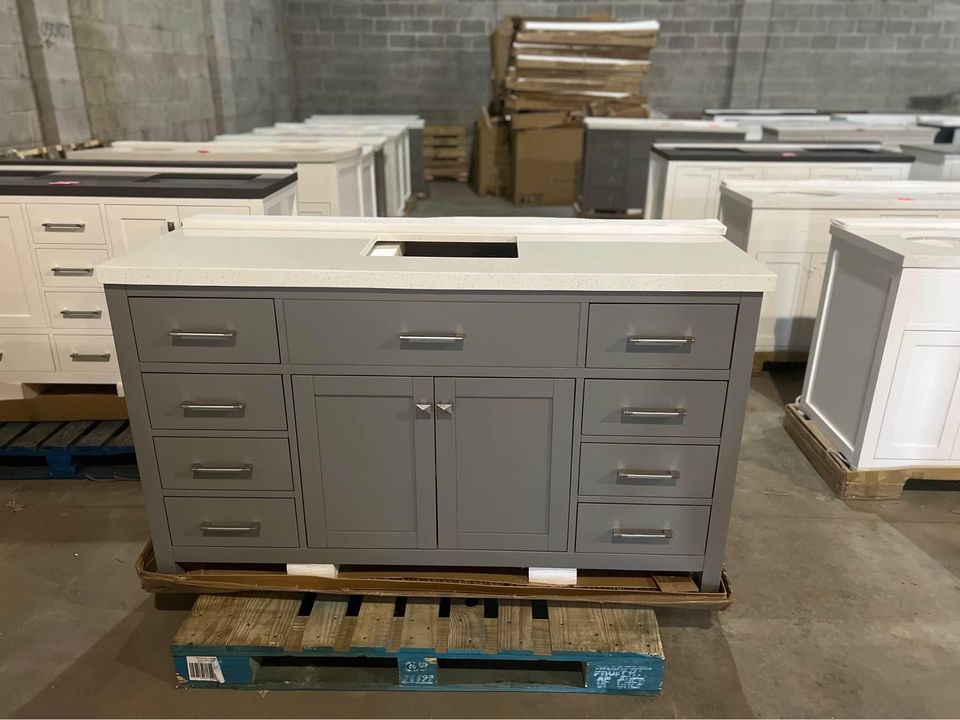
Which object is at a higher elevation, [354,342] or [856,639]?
[354,342]

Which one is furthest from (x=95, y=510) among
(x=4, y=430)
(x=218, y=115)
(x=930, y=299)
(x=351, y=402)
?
(x=218, y=115)

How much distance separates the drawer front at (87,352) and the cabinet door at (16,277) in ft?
0.42

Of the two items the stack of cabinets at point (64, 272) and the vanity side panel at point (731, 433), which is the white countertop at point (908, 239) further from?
the stack of cabinets at point (64, 272)

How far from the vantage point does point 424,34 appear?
9.91 m

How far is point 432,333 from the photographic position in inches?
75.2

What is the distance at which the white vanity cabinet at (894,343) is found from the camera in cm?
259

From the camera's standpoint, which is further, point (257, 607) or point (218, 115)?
point (218, 115)

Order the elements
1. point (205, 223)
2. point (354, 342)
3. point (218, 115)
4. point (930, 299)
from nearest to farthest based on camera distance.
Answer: point (354, 342)
point (205, 223)
point (930, 299)
point (218, 115)

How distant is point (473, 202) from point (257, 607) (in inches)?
293

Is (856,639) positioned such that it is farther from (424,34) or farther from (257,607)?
(424,34)

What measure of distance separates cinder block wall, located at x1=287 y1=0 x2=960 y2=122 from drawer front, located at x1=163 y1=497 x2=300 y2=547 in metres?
9.17

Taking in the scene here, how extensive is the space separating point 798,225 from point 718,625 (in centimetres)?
239

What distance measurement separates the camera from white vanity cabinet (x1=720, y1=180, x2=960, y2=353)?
3.74 m

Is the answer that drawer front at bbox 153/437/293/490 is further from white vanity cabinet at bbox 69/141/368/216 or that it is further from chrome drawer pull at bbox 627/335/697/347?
white vanity cabinet at bbox 69/141/368/216
